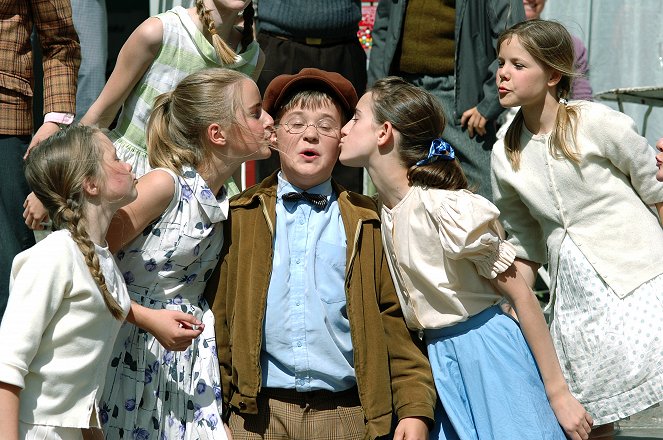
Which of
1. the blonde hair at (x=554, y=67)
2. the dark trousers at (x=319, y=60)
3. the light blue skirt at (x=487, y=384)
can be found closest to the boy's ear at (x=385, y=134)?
the light blue skirt at (x=487, y=384)

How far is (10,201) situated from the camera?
3.92 metres

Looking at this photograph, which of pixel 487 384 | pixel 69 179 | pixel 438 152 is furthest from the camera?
pixel 438 152

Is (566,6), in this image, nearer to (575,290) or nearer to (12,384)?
(575,290)

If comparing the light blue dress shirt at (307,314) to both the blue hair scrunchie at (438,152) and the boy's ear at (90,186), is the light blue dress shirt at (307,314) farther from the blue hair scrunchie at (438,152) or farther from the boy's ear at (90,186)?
the boy's ear at (90,186)

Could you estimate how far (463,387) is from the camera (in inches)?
128

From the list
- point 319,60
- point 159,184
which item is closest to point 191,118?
point 159,184

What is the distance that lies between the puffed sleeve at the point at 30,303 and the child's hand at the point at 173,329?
11.7 inches

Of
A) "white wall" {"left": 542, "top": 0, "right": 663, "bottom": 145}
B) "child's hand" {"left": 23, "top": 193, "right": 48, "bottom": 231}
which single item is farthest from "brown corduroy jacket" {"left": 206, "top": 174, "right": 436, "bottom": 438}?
"white wall" {"left": 542, "top": 0, "right": 663, "bottom": 145}

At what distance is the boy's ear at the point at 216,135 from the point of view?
332 centimetres

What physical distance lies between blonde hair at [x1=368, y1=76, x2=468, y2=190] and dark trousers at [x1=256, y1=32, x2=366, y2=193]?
5.17ft

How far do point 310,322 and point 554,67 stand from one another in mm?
1392

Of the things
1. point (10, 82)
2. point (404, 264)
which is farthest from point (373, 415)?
point (10, 82)

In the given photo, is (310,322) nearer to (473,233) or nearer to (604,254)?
(473,233)

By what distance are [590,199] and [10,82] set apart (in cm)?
215
